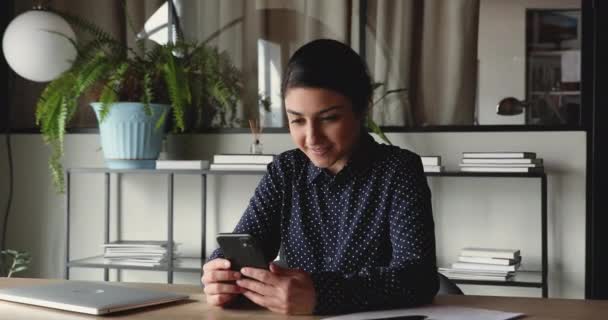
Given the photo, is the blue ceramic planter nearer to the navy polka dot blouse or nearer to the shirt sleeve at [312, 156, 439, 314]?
the navy polka dot blouse

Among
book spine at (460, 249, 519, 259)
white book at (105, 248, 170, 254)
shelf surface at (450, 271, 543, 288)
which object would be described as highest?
book spine at (460, 249, 519, 259)

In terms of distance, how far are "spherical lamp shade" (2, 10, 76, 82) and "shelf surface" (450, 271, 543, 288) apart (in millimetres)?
1854

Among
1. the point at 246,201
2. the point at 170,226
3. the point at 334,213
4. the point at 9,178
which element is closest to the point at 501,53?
the point at 246,201

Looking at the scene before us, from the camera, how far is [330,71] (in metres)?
1.72

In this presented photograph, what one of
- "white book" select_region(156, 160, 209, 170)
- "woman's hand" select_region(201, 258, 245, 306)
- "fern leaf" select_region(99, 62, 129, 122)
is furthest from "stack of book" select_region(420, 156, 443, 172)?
"woman's hand" select_region(201, 258, 245, 306)

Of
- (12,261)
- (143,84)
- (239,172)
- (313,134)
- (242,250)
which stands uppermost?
(143,84)

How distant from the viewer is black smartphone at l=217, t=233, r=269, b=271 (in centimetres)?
149

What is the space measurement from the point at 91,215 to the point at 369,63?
1.51 metres

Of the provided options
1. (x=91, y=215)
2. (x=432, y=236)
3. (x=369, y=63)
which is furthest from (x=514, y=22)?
(x=91, y=215)

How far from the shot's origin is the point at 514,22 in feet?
10.9

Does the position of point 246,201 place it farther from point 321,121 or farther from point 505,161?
point 321,121

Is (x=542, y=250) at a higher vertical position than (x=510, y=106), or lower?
lower

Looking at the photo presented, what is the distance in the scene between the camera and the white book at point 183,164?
3396mm

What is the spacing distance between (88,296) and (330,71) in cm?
67
